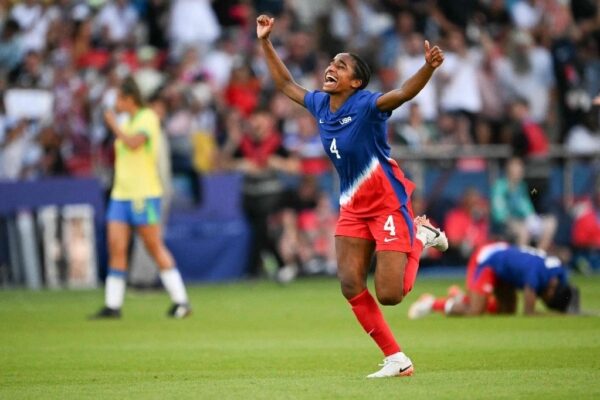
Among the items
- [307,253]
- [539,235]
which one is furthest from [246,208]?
[539,235]

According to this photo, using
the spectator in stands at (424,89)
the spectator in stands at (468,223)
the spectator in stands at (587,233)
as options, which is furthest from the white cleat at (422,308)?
the spectator in stands at (424,89)

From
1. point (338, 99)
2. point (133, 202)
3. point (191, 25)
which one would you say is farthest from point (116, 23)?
point (338, 99)

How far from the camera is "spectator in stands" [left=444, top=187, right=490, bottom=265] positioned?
2422 cm

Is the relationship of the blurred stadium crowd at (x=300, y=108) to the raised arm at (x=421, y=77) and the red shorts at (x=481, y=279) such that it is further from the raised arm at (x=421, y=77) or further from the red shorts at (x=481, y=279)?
the raised arm at (x=421, y=77)

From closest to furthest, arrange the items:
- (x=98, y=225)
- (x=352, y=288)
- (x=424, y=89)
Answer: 1. (x=352, y=288)
2. (x=98, y=225)
3. (x=424, y=89)

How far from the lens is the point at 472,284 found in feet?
53.6

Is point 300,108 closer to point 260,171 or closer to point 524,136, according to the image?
point 260,171

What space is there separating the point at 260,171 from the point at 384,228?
1322 cm

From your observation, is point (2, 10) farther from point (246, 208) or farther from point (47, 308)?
point (47, 308)

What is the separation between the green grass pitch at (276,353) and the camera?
31.9ft

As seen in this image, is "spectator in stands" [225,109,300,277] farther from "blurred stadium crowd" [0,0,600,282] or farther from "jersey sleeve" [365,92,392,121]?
"jersey sleeve" [365,92,392,121]

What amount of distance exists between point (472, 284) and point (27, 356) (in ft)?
19.5

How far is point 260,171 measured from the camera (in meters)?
23.7

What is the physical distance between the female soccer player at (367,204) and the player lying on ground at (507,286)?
5345mm
